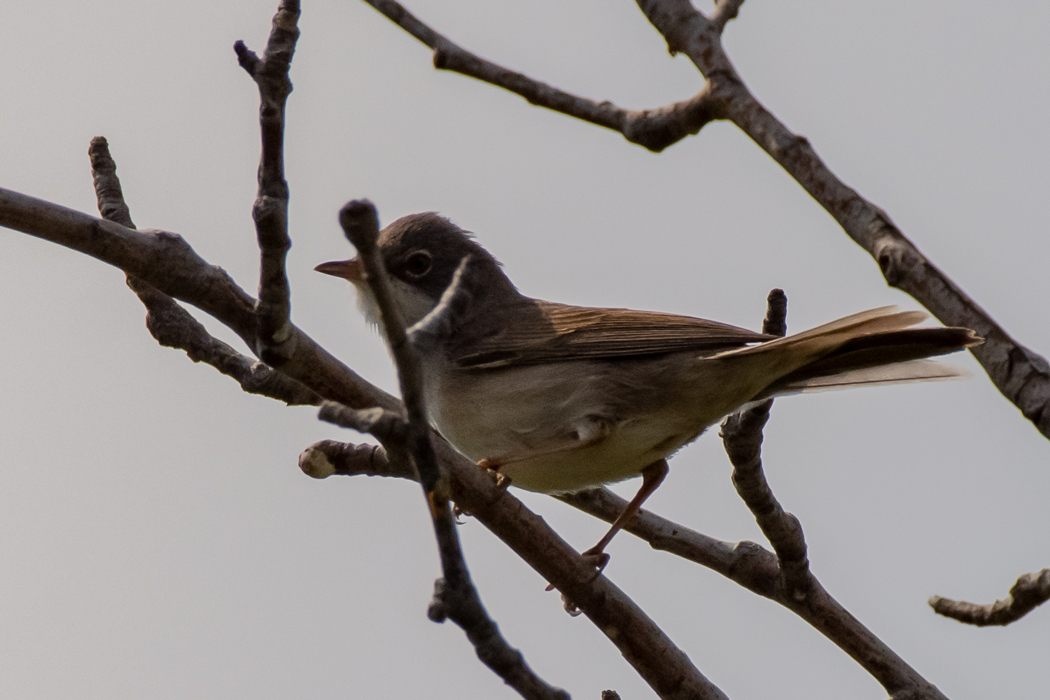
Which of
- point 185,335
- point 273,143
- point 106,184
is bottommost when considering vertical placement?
point 273,143

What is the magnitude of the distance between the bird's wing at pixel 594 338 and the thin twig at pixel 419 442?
10.7 feet

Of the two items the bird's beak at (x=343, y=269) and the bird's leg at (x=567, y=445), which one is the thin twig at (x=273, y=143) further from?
the bird's beak at (x=343, y=269)

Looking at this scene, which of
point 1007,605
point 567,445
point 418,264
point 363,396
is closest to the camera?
point 1007,605

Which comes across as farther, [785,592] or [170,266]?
[785,592]

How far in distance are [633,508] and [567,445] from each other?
1.58 feet

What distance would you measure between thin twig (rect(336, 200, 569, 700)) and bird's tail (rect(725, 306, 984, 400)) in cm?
262

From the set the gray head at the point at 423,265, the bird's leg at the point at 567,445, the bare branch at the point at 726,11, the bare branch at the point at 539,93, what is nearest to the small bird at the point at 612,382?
the bird's leg at the point at 567,445

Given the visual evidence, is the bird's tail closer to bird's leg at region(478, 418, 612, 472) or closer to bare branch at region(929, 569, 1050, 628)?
bird's leg at region(478, 418, 612, 472)

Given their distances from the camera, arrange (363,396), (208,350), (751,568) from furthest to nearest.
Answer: (751,568)
(208,350)
(363,396)

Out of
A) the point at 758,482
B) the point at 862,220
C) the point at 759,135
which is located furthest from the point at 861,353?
the point at 862,220

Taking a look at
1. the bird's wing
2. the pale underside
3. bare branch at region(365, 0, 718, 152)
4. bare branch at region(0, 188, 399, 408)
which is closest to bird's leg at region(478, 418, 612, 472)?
the pale underside

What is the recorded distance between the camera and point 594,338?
570cm

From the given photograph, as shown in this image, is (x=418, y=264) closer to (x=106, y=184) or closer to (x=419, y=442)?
(x=106, y=184)

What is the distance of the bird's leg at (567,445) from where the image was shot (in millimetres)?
5227
